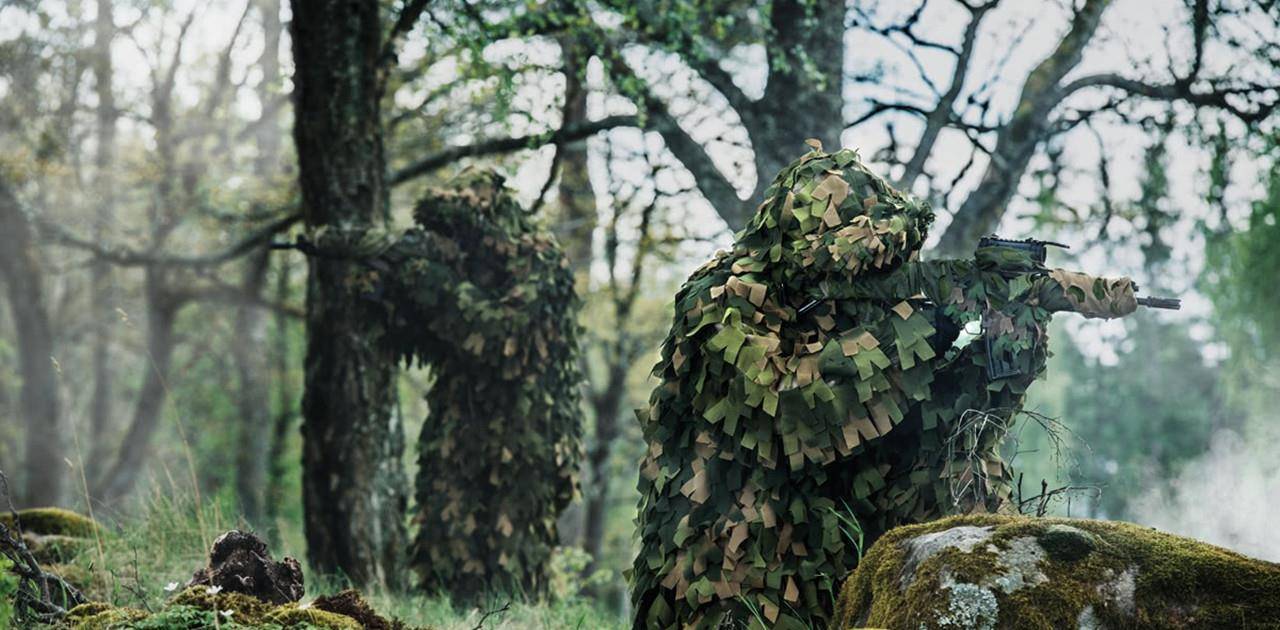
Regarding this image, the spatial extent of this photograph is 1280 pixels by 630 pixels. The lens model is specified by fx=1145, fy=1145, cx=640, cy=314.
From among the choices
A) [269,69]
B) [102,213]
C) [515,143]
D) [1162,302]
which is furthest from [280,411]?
[1162,302]

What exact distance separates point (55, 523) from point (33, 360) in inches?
505

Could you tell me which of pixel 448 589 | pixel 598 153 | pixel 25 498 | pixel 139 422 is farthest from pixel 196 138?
pixel 448 589

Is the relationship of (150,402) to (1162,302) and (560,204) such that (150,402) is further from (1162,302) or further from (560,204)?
(1162,302)

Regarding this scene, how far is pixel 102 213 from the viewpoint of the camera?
18.8 m

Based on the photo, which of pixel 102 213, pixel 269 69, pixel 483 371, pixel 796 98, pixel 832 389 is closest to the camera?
pixel 832 389

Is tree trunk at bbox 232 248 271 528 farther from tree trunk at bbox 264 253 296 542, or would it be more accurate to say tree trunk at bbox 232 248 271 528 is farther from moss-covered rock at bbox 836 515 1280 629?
moss-covered rock at bbox 836 515 1280 629

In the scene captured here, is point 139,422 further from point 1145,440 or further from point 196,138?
point 1145,440

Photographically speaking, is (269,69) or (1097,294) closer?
(1097,294)

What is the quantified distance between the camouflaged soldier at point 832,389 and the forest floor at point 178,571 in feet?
3.86

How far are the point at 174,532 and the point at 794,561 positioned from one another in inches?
148

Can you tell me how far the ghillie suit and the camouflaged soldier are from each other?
118 inches

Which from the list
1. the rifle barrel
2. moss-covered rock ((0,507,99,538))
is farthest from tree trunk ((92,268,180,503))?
the rifle barrel

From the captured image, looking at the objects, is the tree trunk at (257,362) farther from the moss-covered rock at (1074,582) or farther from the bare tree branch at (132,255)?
the moss-covered rock at (1074,582)

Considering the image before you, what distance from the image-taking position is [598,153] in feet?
46.6
